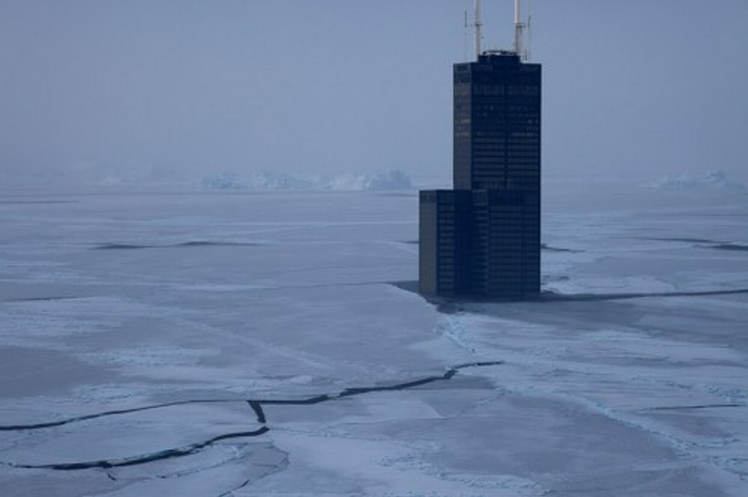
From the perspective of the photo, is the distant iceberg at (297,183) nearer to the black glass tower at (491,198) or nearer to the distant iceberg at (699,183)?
the distant iceberg at (699,183)

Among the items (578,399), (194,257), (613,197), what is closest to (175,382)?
(578,399)

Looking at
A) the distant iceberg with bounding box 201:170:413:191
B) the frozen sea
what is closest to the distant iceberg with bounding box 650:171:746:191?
the distant iceberg with bounding box 201:170:413:191

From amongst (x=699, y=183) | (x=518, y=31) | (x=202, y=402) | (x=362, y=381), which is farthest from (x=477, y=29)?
(x=699, y=183)

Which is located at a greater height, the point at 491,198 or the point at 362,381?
the point at 491,198

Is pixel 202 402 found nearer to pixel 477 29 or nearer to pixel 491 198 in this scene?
pixel 491 198

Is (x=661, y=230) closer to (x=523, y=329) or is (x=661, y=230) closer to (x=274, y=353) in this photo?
(x=523, y=329)

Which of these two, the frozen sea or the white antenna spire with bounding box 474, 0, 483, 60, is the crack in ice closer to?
the frozen sea

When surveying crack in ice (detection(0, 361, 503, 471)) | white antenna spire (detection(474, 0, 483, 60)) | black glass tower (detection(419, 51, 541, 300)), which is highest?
white antenna spire (detection(474, 0, 483, 60))
